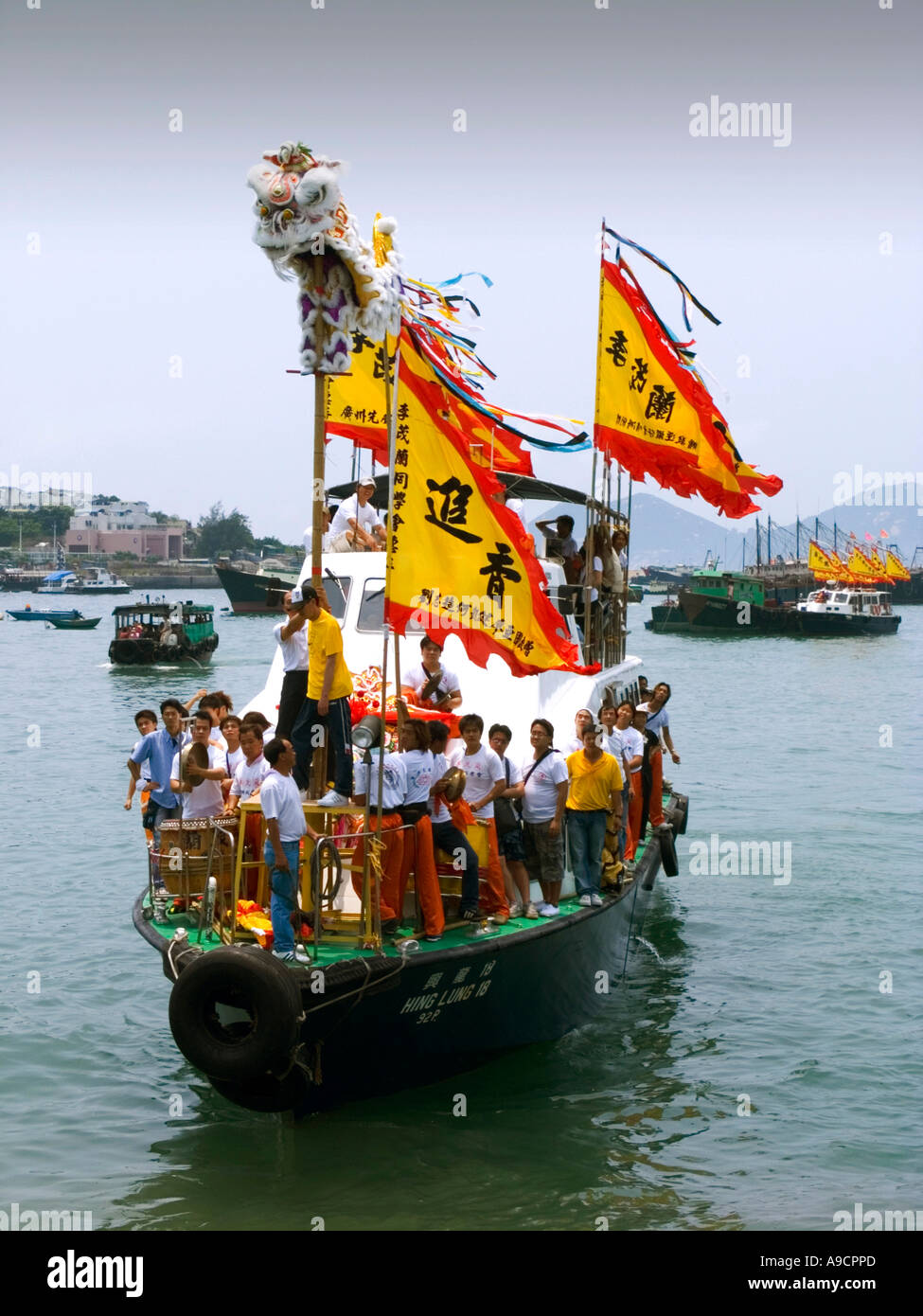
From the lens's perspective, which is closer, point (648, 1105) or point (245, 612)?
point (648, 1105)

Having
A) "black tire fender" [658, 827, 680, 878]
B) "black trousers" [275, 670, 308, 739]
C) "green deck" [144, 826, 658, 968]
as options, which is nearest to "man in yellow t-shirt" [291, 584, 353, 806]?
"black trousers" [275, 670, 308, 739]

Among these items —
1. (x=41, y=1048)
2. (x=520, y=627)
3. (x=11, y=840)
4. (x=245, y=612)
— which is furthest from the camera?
(x=245, y=612)

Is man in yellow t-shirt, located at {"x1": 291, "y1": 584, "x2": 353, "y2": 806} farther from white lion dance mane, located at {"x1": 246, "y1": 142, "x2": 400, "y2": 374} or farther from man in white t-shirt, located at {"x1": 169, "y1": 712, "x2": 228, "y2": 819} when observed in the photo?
white lion dance mane, located at {"x1": 246, "y1": 142, "x2": 400, "y2": 374}

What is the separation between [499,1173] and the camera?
10781mm

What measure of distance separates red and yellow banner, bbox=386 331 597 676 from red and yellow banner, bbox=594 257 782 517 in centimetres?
548

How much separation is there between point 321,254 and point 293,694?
3.64 m

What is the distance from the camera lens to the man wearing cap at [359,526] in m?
15.4

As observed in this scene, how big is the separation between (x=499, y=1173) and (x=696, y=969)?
600 centimetres

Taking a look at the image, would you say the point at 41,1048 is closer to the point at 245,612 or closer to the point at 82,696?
the point at 82,696

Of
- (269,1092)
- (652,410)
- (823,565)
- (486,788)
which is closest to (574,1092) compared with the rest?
(486,788)

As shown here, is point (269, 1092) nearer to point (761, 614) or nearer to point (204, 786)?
point (204, 786)

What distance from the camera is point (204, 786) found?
12.2m

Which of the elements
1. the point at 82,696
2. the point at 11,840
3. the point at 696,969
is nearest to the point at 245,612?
the point at 82,696

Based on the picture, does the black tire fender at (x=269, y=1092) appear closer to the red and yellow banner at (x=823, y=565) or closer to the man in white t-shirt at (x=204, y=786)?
the man in white t-shirt at (x=204, y=786)
